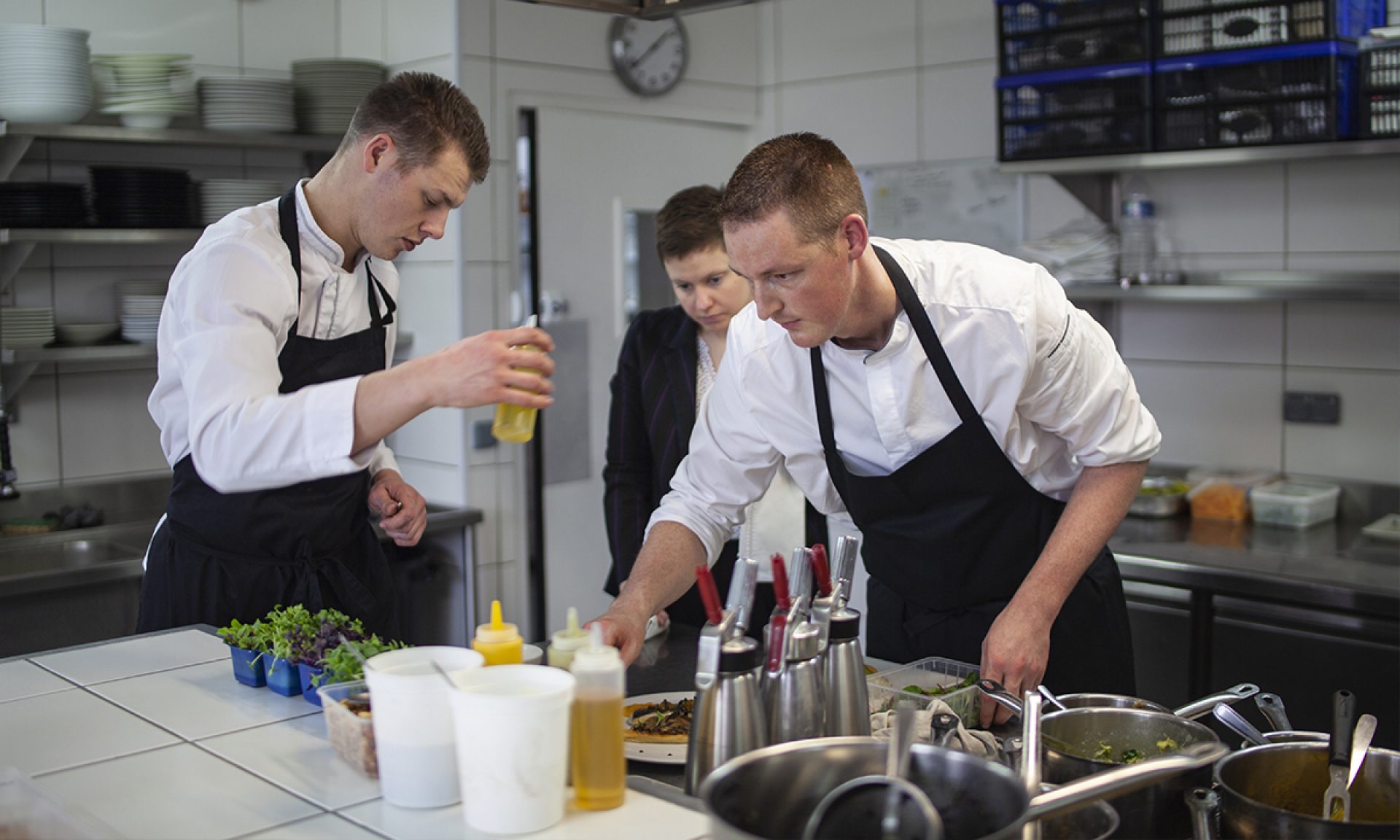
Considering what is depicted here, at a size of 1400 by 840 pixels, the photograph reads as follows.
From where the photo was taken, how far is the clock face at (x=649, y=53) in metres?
4.47

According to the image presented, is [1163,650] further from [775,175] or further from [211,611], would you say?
[211,611]

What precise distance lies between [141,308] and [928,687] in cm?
277

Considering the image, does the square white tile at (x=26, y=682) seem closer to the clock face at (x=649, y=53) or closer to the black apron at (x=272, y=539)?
the black apron at (x=272, y=539)

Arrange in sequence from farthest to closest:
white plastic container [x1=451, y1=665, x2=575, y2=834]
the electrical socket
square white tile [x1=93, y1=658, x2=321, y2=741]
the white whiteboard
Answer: the white whiteboard, the electrical socket, square white tile [x1=93, y1=658, x2=321, y2=741], white plastic container [x1=451, y1=665, x2=575, y2=834]

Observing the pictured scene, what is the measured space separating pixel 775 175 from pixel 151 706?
47.0 inches

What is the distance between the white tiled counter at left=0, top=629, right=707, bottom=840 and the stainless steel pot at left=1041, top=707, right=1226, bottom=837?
43 cm

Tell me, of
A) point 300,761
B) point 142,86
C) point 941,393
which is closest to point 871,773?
point 300,761

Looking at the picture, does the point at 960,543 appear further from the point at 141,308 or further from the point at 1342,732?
Answer: the point at 141,308

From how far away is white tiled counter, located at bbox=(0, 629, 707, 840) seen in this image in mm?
1428

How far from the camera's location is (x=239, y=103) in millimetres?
3809

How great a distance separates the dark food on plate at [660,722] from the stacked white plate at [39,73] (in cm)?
252

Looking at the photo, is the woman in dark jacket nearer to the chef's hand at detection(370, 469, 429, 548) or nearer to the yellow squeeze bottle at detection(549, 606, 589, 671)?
the chef's hand at detection(370, 469, 429, 548)

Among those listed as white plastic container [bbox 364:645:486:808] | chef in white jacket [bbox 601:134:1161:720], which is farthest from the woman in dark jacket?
white plastic container [bbox 364:645:486:808]

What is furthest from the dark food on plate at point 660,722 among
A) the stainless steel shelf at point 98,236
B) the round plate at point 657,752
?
the stainless steel shelf at point 98,236
